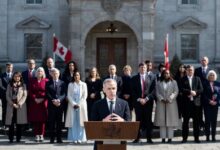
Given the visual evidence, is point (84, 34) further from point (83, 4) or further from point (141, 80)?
point (141, 80)

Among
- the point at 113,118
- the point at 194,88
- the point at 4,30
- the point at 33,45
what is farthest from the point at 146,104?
the point at 4,30

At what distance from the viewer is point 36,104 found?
48.9 feet

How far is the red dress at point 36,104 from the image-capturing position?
1480 cm

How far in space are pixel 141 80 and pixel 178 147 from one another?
2131mm

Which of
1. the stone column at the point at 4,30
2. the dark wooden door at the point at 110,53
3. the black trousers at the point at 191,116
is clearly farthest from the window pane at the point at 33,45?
the black trousers at the point at 191,116

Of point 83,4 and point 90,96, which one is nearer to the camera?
point 90,96

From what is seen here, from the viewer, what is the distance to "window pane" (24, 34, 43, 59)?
94.5 feet

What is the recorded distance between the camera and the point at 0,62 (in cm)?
2838

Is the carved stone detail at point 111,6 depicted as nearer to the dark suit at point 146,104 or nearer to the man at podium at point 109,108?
the dark suit at point 146,104

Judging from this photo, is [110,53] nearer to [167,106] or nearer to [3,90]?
[3,90]

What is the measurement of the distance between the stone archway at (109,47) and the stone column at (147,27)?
1.86 meters

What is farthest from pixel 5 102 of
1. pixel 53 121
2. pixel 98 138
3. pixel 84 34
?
pixel 84 34

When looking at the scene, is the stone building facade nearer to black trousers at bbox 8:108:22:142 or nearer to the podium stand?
black trousers at bbox 8:108:22:142

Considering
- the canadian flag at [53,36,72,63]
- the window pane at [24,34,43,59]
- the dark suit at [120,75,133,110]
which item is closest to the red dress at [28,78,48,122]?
the dark suit at [120,75,133,110]
